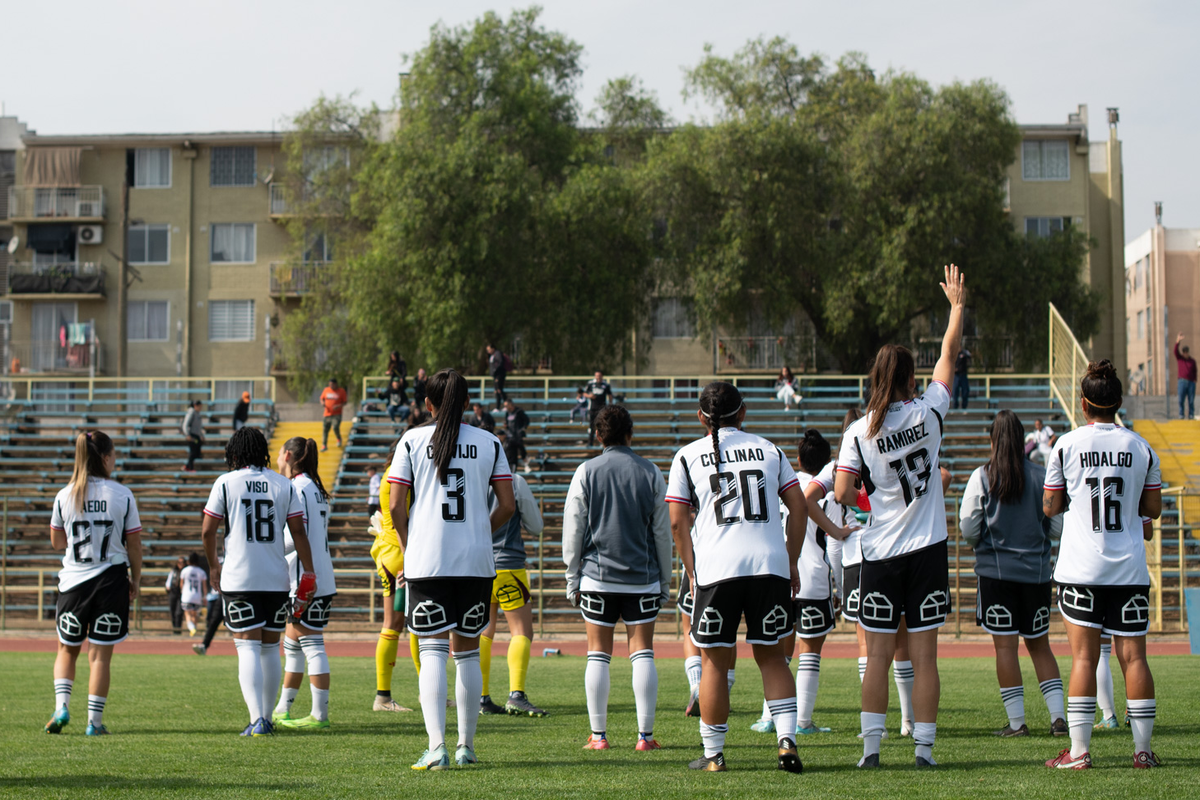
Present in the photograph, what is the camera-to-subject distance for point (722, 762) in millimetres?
5848

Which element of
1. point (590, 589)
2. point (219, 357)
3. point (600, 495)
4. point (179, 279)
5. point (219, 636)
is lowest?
point (219, 636)

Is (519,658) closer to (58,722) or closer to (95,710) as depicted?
(95,710)

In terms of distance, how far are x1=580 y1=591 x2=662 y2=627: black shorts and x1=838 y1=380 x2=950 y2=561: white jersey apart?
5.21ft

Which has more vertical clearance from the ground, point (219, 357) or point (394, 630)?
point (219, 357)

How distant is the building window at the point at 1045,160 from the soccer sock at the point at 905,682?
4090 cm

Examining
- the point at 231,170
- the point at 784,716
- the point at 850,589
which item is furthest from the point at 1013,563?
the point at 231,170

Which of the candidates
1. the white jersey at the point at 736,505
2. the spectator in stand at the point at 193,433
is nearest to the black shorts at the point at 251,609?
the white jersey at the point at 736,505

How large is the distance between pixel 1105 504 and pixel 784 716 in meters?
2.02

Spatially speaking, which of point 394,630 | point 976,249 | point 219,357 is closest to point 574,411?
point 976,249

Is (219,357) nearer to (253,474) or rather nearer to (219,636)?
(219,636)

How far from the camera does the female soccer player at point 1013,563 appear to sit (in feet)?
24.2

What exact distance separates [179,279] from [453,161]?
687 inches

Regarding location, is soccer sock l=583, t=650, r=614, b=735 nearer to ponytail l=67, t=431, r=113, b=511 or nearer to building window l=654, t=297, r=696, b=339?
ponytail l=67, t=431, r=113, b=511

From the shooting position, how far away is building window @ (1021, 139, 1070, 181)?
4416 cm
